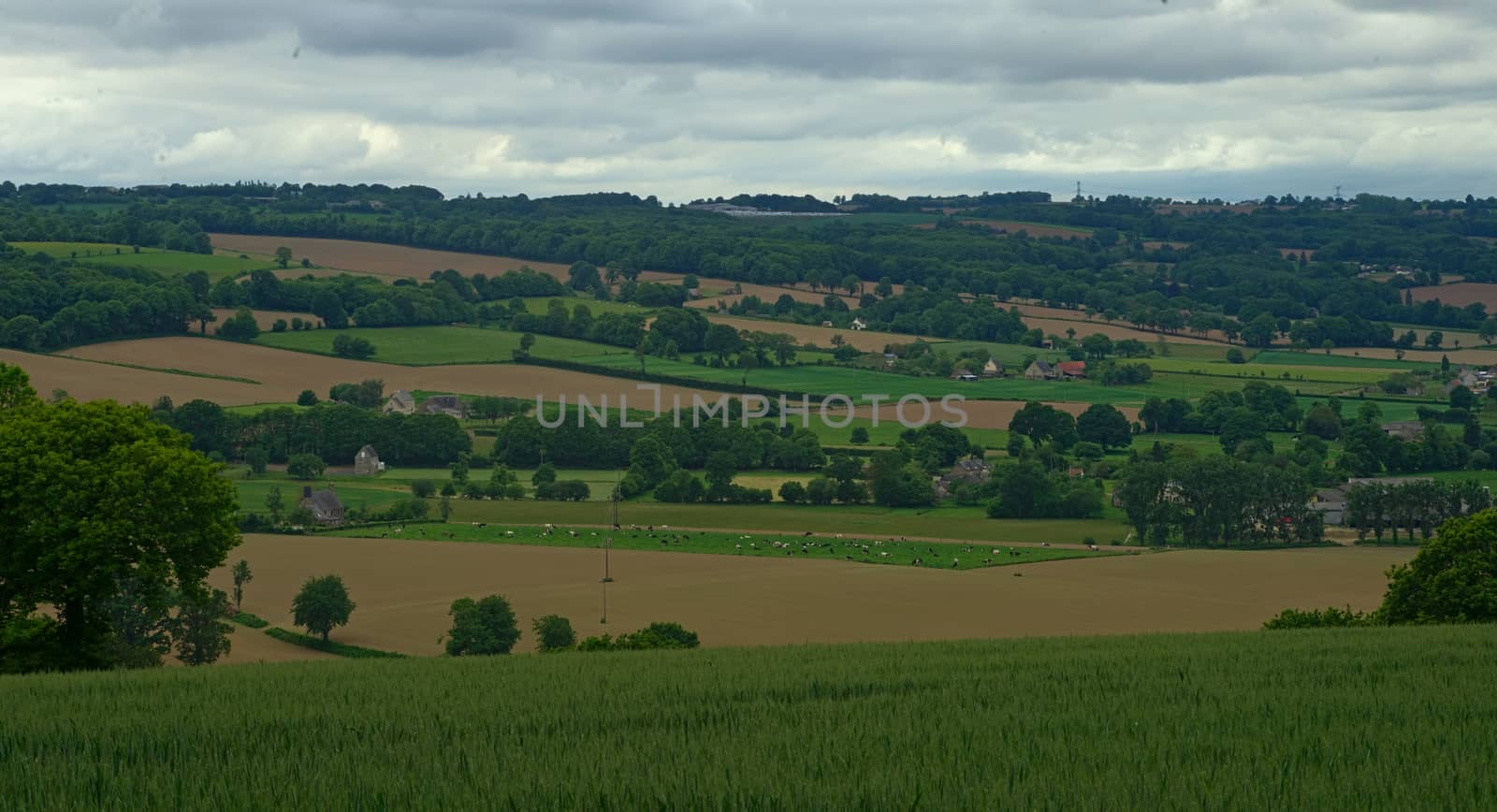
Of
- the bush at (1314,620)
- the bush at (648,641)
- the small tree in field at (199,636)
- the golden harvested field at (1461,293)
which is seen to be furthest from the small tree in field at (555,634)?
the golden harvested field at (1461,293)

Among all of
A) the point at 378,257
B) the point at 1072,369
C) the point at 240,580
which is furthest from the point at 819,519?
the point at 378,257

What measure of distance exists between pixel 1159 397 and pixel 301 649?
75439mm

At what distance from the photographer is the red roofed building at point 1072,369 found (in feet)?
422

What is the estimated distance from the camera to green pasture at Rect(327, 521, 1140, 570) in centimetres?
6262

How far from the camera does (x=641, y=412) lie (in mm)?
96625

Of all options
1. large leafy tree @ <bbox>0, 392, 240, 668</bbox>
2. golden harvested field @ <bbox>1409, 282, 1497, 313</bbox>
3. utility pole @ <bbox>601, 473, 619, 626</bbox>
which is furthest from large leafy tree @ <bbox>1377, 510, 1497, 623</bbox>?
golden harvested field @ <bbox>1409, 282, 1497, 313</bbox>

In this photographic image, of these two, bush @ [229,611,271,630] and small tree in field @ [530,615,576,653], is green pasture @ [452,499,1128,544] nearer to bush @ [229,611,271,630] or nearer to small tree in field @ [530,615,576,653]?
bush @ [229,611,271,630]

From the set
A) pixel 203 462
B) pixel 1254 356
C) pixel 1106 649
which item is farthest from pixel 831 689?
pixel 1254 356

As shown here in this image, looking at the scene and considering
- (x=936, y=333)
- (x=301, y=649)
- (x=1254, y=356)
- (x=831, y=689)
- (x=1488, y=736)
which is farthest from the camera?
(x=936, y=333)

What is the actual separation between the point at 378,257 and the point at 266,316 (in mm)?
42648

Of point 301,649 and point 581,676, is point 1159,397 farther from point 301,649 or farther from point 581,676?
point 581,676

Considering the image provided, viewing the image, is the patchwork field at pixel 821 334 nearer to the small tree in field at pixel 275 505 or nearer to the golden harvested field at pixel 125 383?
the golden harvested field at pixel 125 383

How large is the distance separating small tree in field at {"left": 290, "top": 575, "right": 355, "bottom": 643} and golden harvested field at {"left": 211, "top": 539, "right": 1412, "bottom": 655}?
69 cm

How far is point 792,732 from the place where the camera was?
17875 millimetres
